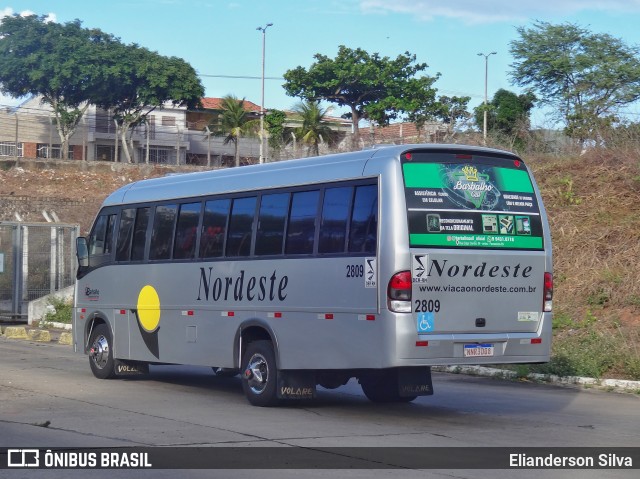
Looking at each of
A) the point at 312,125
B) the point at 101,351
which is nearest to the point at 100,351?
the point at 101,351

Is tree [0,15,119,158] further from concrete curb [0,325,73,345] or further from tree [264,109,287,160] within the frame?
concrete curb [0,325,73,345]

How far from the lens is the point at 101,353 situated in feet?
52.1

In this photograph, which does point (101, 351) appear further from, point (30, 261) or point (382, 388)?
point (30, 261)

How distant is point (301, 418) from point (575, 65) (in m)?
47.4

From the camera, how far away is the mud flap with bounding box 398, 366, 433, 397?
1169cm

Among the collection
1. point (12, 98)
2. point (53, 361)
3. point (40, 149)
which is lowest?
point (53, 361)

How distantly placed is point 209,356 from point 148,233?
260 cm

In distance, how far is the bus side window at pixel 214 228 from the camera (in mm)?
13445

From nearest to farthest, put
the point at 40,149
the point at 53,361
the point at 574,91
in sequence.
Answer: the point at 53,361, the point at 574,91, the point at 40,149

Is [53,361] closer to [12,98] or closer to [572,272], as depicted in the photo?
[572,272]

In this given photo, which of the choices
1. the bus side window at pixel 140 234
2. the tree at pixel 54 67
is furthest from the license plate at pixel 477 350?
the tree at pixel 54 67

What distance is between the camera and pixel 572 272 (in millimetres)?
20516

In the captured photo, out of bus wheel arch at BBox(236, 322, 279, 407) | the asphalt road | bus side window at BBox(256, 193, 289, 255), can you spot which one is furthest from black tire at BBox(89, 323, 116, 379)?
bus side window at BBox(256, 193, 289, 255)

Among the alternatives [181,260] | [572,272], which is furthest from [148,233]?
[572,272]
